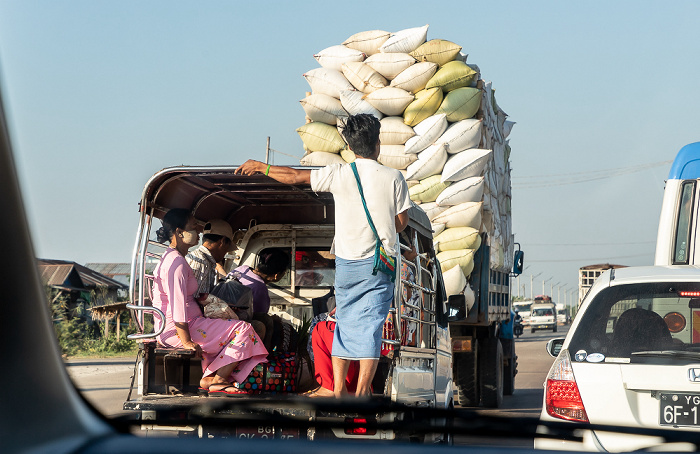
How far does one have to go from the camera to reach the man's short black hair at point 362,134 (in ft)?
14.6

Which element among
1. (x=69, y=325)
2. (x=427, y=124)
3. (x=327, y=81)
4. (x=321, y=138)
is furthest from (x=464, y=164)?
(x=69, y=325)

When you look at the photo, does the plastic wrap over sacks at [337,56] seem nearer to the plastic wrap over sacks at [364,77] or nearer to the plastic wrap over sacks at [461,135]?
the plastic wrap over sacks at [364,77]

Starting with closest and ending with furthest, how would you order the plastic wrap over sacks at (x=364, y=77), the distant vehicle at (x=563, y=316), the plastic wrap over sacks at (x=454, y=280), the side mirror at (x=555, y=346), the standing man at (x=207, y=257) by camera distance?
the side mirror at (x=555, y=346) → the standing man at (x=207, y=257) → the plastic wrap over sacks at (x=454, y=280) → the plastic wrap over sacks at (x=364, y=77) → the distant vehicle at (x=563, y=316)

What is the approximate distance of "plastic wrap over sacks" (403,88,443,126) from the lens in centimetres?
1009

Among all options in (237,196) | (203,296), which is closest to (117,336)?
(203,296)

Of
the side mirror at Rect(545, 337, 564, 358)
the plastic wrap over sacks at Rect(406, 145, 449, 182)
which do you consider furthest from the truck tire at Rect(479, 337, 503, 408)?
the side mirror at Rect(545, 337, 564, 358)

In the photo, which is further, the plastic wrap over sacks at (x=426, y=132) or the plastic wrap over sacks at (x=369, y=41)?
the plastic wrap over sacks at (x=369, y=41)

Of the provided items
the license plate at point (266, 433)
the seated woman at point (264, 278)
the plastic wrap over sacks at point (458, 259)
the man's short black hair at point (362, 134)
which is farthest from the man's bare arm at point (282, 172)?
the plastic wrap over sacks at point (458, 259)

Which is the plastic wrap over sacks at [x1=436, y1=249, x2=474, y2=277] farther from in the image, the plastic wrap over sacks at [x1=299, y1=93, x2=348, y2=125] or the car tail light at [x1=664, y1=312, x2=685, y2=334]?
the car tail light at [x1=664, y1=312, x2=685, y2=334]

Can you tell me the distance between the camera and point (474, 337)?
1127cm

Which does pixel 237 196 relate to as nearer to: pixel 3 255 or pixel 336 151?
pixel 336 151

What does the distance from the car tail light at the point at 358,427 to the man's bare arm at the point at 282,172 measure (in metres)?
2.34

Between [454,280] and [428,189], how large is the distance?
122 centimetres

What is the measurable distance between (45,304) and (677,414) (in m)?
2.80
